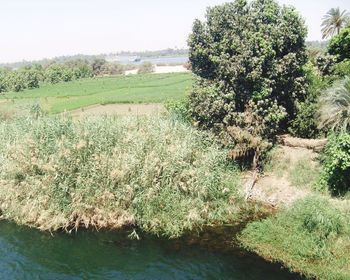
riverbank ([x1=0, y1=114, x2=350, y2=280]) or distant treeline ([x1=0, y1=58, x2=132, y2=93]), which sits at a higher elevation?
riverbank ([x1=0, y1=114, x2=350, y2=280])

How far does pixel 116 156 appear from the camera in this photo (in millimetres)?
24859

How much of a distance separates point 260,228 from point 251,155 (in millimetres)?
9938

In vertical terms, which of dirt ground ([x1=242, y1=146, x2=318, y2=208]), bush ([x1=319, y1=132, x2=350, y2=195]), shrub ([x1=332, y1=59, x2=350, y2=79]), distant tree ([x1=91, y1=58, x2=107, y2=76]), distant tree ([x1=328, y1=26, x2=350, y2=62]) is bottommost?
distant tree ([x1=91, y1=58, x2=107, y2=76])

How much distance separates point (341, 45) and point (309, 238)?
73.8 ft

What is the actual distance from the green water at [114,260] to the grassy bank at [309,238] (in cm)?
104

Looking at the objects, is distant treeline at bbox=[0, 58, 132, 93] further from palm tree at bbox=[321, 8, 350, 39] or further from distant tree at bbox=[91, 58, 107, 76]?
palm tree at bbox=[321, 8, 350, 39]

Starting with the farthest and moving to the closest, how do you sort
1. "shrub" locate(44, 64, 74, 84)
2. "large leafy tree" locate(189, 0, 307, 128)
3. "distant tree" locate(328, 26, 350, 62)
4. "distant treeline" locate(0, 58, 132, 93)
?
"shrub" locate(44, 64, 74, 84)
"distant treeline" locate(0, 58, 132, 93)
"distant tree" locate(328, 26, 350, 62)
"large leafy tree" locate(189, 0, 307, 128)

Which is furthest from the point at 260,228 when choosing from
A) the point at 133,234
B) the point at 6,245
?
the point at 6,245

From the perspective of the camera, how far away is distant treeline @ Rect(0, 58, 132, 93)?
119m

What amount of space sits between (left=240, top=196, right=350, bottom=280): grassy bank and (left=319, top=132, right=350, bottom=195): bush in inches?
88.8

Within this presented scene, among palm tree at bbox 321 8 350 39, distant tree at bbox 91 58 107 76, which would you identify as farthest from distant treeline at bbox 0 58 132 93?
palm tree at bbox 321 8 350 39

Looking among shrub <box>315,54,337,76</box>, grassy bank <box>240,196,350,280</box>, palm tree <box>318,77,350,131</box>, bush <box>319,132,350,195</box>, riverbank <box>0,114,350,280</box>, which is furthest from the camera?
shrub <box>315,54,337,76</box>

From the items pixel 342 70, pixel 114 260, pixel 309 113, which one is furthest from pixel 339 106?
pixel 114 260

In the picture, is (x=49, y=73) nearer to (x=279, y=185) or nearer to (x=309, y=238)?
(x=279, y=185)
